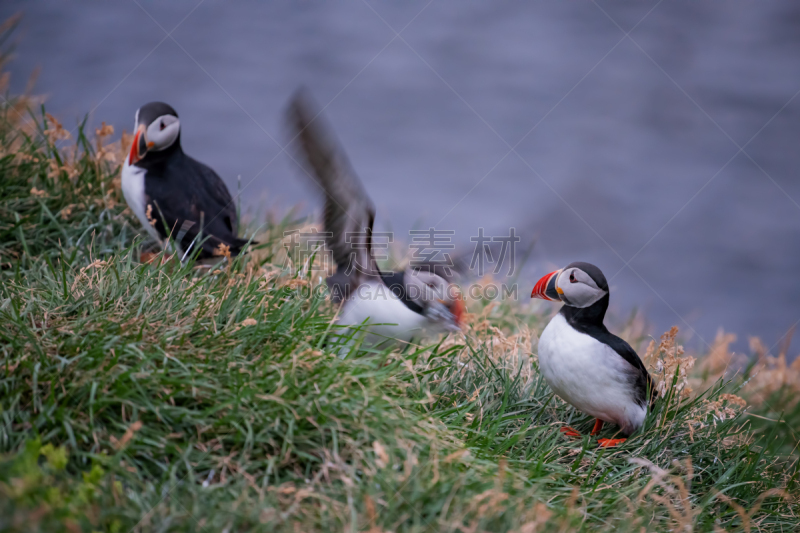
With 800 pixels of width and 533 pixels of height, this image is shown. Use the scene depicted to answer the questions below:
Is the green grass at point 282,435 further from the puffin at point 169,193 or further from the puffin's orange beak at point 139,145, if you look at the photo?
the puffin's orange beak at point 139,145

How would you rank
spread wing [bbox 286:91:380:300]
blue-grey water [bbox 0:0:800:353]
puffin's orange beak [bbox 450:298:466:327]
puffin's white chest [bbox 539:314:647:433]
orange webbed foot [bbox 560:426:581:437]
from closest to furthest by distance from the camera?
puffin's white chest [bbox 539:314:647:433]
spread wing [bbox 286:91:380:300]
orange webbed foot [bbox 560:426:581:437]
puffin's orange beak [bbox 450:298:466:327]
blue-grey water [bbox 0:0:800:353]

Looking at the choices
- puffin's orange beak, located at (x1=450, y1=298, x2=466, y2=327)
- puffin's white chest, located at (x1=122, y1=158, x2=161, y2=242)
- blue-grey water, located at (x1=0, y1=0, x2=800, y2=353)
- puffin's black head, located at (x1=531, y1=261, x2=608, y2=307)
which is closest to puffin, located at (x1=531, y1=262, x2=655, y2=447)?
puffin's black head, located at (x1=531, y1=261, x2=608, y2=307)

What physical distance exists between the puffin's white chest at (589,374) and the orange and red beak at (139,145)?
2.83 meters

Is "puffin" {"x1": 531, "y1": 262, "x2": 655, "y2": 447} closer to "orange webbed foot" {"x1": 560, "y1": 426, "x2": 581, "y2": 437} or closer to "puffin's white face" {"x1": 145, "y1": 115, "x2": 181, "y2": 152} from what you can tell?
"orange webbed foot" {"x1": 560, "y1": 426, "x2": 581, "y2": 437}

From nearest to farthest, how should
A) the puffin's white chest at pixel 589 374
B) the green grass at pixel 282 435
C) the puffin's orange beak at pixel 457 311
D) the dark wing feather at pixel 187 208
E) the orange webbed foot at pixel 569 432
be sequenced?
1. the green grass at pixel 282 435
2. the puffin's white chest at pixel 589 374
3. the orange webbed foot at pixel 569 432
4. the puffin's orange beak at pixel 457 311
5. the dark wing feather at pixel 187 208

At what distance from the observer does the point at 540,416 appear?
3.42 m

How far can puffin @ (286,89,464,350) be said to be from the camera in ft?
10.6

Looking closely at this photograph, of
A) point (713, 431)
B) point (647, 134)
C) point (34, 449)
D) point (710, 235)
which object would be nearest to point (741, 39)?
point (647, 134)

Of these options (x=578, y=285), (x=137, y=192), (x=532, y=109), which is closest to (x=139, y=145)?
(x=137, y=192)

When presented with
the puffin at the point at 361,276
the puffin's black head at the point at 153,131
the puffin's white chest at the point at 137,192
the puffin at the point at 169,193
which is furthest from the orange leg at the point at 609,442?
the puffin's black head at the point at 153,131

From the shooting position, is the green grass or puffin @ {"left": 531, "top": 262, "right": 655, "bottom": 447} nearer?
the green grass

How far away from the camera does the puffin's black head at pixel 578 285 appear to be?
10.3 ft

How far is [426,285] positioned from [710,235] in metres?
9.93

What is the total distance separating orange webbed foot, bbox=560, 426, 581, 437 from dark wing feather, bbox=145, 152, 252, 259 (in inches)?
→ 88.6
